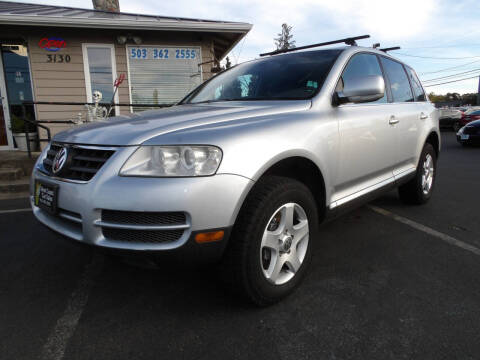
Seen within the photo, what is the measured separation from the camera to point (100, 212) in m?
1.68

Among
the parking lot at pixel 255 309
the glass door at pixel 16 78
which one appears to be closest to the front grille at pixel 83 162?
the parking lot at pixel 255 309

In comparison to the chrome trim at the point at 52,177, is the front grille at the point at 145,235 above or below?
below

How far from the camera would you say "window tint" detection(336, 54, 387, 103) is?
8.74ft

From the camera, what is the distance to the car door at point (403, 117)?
10.8 feet

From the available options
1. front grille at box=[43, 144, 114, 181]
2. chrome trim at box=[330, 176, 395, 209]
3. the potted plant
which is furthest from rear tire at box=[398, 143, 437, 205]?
the potted plant

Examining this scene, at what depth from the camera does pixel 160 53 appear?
822cm

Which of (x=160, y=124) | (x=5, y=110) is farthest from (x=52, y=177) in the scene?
(x=5, y=110)

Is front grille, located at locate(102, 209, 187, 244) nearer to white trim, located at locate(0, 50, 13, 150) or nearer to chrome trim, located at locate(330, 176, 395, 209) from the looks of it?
chrome trim, located at locate(330, 176, 395, 209)

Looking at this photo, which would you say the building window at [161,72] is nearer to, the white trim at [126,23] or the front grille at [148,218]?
the white trim at [126,23]

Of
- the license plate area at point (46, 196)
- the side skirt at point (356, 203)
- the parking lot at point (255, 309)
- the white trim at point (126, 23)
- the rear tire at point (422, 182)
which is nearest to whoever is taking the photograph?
the parking lot at point (255, 309)

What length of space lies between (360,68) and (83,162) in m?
2.38

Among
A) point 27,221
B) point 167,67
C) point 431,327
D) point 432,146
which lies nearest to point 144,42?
point 167,67

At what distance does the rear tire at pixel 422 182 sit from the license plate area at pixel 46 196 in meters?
3.62

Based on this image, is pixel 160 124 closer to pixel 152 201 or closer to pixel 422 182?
pixel 152 201
